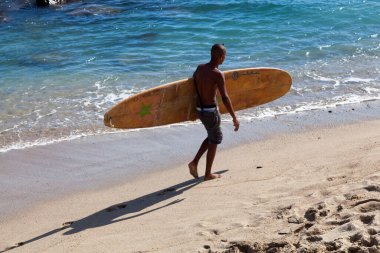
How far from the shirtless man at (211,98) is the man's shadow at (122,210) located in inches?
12.4

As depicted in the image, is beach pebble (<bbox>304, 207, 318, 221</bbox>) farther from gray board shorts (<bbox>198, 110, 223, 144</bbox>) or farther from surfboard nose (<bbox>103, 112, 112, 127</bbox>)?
surfboard nose (<bbox>103, 112, 112, 127</bbox>)

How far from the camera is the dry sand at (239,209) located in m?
4.76

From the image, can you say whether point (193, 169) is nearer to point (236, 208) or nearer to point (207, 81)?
point (207, 81)

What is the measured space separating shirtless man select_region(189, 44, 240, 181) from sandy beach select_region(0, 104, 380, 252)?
31cm

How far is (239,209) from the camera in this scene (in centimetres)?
554

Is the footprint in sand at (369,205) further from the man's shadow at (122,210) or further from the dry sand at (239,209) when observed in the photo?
the man's shadow at (122,210)

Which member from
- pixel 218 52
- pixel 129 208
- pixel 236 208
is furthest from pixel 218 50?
Answer: pixel 129 208

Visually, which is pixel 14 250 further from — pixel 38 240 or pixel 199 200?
pixel 199 200

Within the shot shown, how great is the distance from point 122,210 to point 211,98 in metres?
1.42

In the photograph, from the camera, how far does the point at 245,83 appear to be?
7801mm

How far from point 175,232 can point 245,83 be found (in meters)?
3.01

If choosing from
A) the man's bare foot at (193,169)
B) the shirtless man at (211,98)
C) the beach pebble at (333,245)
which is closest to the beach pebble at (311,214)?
the beach pebble at (333,245)

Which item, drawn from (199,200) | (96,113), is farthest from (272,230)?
(96,113)

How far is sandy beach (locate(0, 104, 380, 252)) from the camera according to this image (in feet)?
15.7
